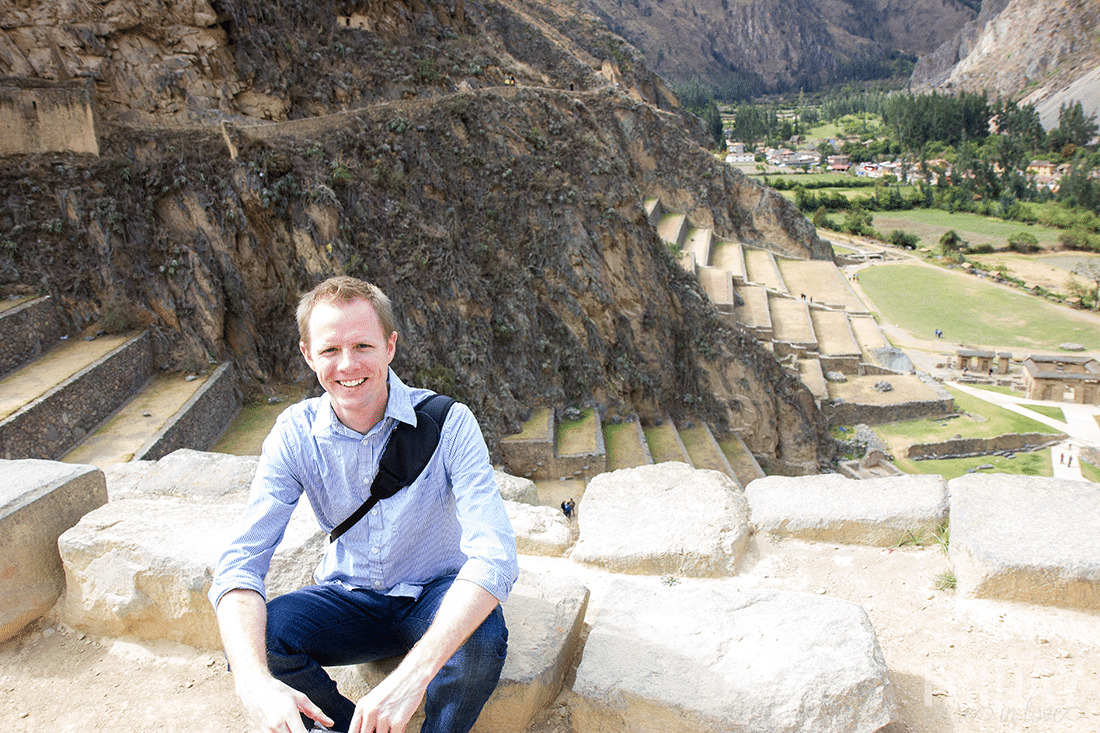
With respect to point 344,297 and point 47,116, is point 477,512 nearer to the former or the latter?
point 344,297

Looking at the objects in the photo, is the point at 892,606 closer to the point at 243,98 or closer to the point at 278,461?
the point at 278,461

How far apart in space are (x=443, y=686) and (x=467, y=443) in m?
0.86

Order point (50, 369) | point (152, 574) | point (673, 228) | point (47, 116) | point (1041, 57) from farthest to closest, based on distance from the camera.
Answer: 1. point (1041, 57)
2. point (673, 228)
3. point (47, 116)
4. point (50, 369)
5. point (152, 574)

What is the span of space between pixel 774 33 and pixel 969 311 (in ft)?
416

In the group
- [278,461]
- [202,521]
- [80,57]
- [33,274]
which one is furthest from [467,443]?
[80,57]

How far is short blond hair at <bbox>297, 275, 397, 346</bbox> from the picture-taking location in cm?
267

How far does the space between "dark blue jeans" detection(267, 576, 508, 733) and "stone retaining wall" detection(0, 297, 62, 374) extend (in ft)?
50.8

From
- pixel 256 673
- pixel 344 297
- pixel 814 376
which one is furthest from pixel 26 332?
pixel 814 376

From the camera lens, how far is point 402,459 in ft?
8.92

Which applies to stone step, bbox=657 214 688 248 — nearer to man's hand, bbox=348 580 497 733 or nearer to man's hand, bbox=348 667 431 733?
man's hand, bbox=348 580 497 733

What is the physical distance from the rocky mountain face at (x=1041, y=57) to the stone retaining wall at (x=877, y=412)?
282 ft

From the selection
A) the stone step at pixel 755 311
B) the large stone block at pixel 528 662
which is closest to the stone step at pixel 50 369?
the large stone block at pixel 528 662

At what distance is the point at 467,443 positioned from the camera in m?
2.73

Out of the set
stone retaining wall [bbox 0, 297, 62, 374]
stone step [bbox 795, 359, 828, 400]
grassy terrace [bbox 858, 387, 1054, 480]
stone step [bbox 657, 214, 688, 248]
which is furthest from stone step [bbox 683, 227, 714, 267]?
stone retaining wall [bbox 0, 297, 62, 374]
